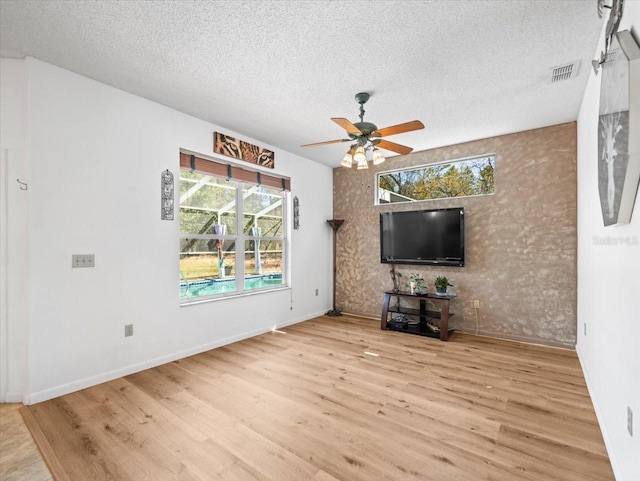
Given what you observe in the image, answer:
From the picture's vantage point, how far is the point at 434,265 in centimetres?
459

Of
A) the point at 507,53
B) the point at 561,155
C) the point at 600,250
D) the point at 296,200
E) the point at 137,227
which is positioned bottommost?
the point at 600,250

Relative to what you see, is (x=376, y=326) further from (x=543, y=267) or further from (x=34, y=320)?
(x=34, y=320)

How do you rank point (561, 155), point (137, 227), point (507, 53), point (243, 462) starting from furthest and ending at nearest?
point (561, 155)
point (137, 227)
point (507, 53)
point (243, 462)

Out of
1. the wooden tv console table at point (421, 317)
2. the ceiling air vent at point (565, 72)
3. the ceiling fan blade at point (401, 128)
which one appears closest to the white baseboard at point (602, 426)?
the wooden tv console table at point (421, 317)

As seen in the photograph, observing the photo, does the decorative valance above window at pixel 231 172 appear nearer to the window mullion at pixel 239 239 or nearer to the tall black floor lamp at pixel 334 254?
the window mullion at pixel 239 239

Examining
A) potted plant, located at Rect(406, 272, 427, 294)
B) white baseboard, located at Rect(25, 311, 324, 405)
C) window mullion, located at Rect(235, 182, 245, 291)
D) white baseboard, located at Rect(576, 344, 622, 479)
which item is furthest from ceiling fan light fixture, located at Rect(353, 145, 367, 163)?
white baseboard, located at Rect(25, 311, 324, 405)

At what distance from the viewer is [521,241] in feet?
13.1

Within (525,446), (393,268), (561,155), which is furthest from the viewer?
(393,268)

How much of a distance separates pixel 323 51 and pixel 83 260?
2.67 meters

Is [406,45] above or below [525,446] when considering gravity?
above

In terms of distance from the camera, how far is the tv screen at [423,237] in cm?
436

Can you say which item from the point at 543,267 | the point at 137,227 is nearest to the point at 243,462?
the point at 137,227

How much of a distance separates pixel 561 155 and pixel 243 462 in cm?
452

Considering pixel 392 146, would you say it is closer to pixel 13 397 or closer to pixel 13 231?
pixel 13 231
